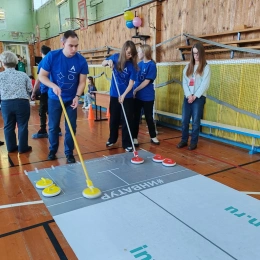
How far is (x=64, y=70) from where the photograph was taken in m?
2.75

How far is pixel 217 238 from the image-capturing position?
5.41 feet

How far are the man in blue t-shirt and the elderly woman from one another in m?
0.64

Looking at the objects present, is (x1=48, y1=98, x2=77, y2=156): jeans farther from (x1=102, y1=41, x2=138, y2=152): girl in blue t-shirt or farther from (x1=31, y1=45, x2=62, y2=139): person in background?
(x1=31, y1=45, x2=62, y2=139): person in background

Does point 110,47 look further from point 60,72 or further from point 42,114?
point 60,72

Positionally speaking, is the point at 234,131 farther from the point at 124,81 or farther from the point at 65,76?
the point at 65,76

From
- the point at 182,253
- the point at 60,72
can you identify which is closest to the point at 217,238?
the point at 182,253

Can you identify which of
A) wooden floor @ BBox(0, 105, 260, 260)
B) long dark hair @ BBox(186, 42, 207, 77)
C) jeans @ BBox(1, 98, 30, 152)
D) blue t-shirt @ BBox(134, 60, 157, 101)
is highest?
long dark hair @ BBox(186, 42, 207, 77)

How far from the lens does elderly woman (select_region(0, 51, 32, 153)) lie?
3.17 meters

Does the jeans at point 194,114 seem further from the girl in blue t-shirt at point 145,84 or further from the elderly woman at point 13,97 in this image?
the elderly woman at point 13,97

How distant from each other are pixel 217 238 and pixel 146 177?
1062mm

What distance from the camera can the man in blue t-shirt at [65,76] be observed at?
265cm

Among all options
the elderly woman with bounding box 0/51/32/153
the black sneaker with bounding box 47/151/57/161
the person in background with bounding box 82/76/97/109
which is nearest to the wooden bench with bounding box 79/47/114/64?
the person in background with bounding box 82/76/97/109

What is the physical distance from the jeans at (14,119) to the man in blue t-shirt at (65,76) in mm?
627

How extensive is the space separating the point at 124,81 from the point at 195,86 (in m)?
1.00
